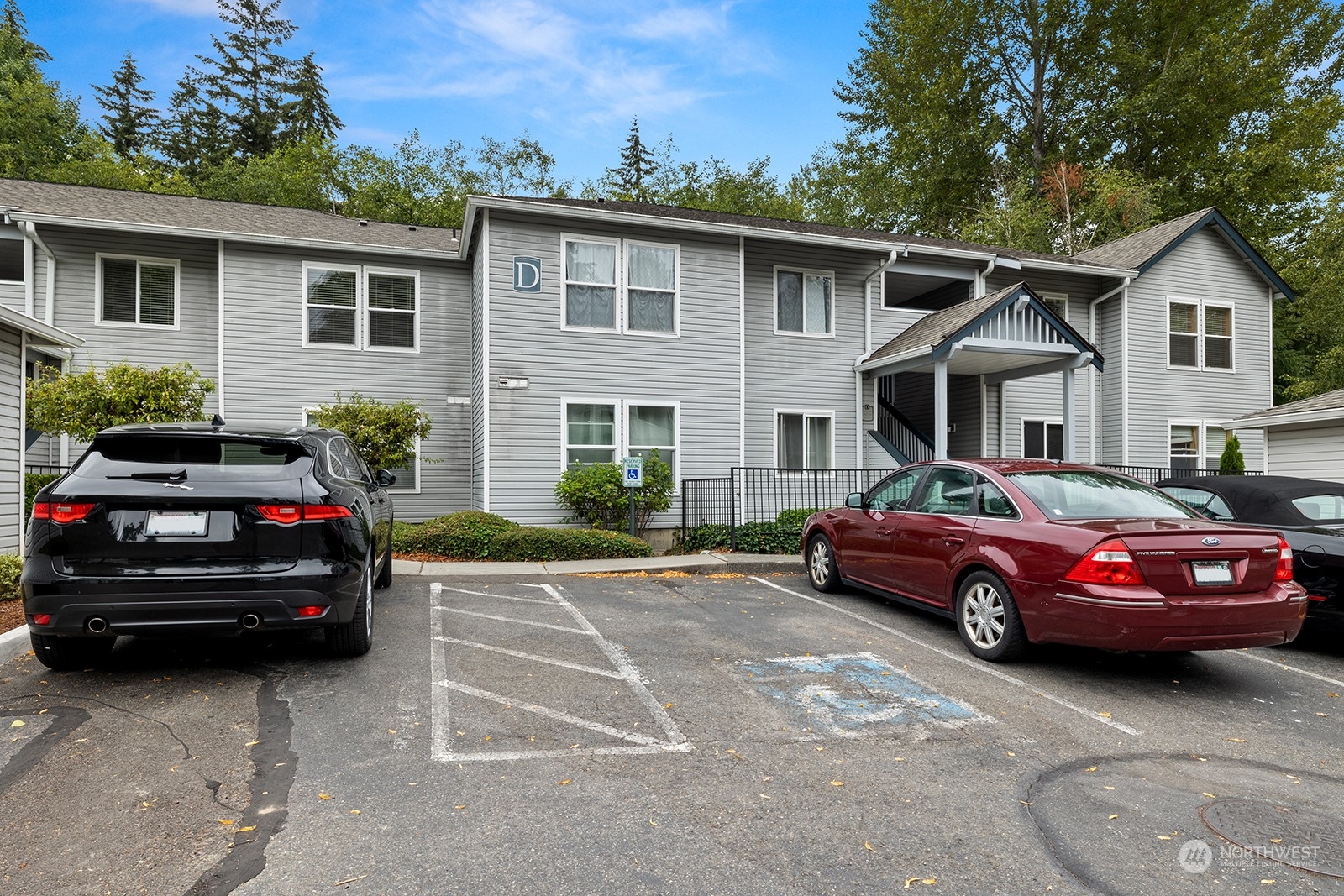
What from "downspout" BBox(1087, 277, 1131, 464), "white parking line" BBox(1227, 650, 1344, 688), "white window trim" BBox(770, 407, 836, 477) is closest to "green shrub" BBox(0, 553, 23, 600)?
"white parking line" BBox(1227, 650, 1344, 688)

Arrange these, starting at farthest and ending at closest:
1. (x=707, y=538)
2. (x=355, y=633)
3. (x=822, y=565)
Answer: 1. (x=707, y=538)
2. (x=822, y=565)
3. (x=355, y=633)

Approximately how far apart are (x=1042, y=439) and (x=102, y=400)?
726 inches

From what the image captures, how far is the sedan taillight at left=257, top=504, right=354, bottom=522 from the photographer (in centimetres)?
468

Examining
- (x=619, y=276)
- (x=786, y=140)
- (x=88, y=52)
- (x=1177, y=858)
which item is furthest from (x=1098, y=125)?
(x=88, y=52)

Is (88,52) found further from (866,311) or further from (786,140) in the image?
(866,311)

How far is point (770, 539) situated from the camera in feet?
39.8

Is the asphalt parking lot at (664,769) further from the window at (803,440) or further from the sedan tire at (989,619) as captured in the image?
the window at (803,440)

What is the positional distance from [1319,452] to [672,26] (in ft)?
61.9

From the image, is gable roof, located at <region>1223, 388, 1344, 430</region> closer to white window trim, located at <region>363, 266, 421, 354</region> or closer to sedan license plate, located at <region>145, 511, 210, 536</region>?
sedan license plate, located at <region>145, 511, 210, 536</region>

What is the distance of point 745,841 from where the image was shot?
2.98 metres

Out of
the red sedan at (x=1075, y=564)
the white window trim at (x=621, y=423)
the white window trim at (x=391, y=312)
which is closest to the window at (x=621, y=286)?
the white window trim at (x=621, y=423)

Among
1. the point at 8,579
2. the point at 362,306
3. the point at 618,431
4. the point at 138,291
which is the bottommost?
the point at 8,579

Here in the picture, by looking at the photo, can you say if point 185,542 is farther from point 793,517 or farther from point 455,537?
point 793,517
